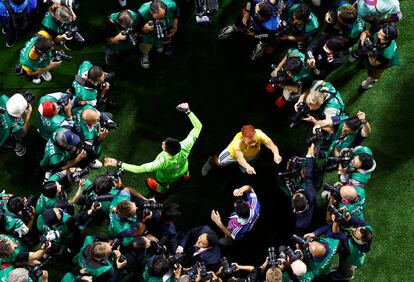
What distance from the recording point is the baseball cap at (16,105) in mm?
7059

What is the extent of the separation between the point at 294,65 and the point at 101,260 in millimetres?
3483

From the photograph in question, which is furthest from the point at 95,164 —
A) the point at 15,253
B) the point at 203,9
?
the point at 203,9

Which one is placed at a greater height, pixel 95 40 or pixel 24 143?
pixel 95 40

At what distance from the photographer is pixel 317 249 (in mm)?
6359

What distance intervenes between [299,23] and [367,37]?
3.24 feet

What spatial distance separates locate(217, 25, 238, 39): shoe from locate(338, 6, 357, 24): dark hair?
1.78 m

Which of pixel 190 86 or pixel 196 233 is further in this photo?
pixel 190 86

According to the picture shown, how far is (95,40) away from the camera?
856 cm

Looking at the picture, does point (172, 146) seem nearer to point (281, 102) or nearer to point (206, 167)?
point (206, 167)

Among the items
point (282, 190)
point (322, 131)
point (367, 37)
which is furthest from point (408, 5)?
point (282, 190)

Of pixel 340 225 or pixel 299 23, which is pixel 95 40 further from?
pixel 340 225

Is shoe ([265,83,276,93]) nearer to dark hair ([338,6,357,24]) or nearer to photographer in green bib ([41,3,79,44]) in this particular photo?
dark hair ([338,6,357,24])

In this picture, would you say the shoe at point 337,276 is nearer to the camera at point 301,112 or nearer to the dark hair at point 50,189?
the camera at point 301,112

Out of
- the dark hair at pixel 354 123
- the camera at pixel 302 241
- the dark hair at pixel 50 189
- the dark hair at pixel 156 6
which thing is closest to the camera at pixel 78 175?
the dark hair at pixel 50 189
